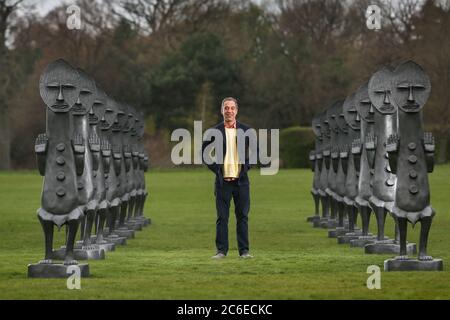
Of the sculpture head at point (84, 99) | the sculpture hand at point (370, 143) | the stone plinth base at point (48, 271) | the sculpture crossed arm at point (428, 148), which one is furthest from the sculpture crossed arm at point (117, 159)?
the sculpture crossed arm at point (428, 148)

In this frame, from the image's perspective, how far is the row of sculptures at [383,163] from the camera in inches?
711

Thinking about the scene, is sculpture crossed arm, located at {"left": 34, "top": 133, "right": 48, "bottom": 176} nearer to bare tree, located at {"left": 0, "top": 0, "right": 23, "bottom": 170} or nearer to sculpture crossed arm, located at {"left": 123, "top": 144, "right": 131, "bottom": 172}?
sculpture crossed arm, located at {"left": 123, "top": 144, "right": 131, "bottom": 172}

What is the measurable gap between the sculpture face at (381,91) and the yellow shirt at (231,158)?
2123mm

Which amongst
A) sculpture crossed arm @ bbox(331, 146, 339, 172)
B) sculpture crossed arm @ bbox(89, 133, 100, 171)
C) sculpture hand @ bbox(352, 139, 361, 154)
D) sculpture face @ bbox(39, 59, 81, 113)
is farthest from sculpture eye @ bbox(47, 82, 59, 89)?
sculpture crossed arm @ bbox(331, 146, 339, 172)

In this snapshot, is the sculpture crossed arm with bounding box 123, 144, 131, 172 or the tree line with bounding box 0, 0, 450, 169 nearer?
the sculpture crossed arm with bounding box 123, 144, 131, 172

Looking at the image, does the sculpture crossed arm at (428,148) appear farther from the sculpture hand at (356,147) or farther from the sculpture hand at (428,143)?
the sculpture hand at (356,147)

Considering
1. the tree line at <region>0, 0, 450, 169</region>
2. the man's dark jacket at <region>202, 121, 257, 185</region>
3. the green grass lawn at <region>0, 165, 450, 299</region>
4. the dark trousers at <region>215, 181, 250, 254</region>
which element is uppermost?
the tree line at <region>0, 0, 450, 169</region>

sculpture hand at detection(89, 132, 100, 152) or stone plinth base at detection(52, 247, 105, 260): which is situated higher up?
sculpture hand at detection(89, 132, 100, 152)

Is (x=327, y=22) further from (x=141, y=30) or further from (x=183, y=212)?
(x=183, y=212)

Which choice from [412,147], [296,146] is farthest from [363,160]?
[296,146]

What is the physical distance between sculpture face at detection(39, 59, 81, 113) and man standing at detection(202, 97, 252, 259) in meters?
3.05

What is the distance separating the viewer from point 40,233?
29297mm

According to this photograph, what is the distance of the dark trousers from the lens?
821 inches

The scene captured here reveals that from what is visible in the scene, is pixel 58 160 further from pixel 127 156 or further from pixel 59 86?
pixel 127 156
